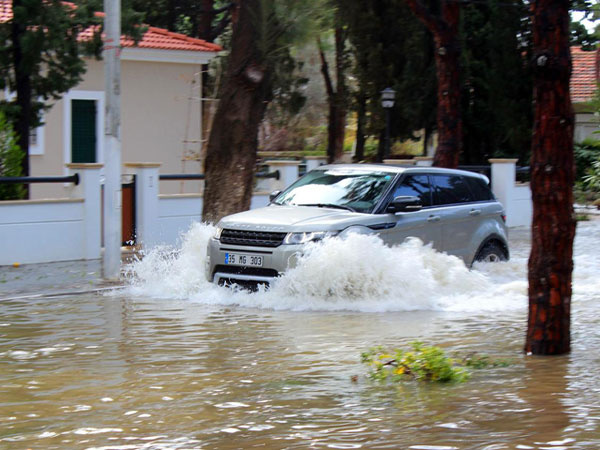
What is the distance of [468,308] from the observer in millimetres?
11984

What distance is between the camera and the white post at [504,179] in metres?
24.7

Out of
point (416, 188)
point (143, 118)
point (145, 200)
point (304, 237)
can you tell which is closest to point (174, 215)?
point (145, 200)

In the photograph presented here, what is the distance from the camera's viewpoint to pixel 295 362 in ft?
28.6

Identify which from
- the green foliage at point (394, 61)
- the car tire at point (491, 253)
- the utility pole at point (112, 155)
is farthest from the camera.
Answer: the green foliage at point (394, 61)

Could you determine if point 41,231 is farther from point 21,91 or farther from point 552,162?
point 552,162

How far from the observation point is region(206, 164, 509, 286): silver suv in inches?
471

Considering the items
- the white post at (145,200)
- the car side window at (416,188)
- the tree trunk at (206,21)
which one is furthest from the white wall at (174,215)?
the tree trunk at (206,21)

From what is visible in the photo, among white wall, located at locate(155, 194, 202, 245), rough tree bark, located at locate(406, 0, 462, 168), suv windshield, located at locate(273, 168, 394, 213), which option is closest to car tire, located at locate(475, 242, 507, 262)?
suv windshield, located at locate(273, 168, 394, 213)

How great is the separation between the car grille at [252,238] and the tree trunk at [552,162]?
12.7 feet

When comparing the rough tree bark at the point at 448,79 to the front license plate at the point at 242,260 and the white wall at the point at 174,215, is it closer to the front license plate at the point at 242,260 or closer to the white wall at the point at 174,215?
the white wall at the point at 174,215

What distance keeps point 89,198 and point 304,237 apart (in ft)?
18.8

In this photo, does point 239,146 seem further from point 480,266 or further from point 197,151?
point 197,151

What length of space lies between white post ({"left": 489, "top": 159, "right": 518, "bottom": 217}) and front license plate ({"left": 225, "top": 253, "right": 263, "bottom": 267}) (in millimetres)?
13579

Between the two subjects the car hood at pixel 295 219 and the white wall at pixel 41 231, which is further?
the white wall at pixel 41 231
